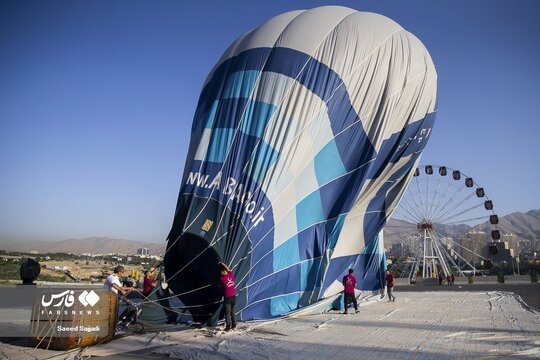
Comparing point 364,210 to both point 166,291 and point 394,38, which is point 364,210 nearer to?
point 394,38

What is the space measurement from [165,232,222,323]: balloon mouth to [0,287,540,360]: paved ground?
1.08 m

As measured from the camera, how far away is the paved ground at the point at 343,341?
19.0 ft

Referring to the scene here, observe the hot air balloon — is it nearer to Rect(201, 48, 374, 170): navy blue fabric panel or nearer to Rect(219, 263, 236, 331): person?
Rect(201, 48, 374, 170): navy blue fabric panel

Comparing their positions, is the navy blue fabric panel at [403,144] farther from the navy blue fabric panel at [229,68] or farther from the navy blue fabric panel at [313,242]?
the navy blue fabric panel at [229,68]

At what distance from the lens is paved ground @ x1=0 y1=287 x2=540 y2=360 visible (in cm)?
579

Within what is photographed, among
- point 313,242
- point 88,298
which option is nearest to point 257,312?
point 313,242

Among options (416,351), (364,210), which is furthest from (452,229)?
(416,351)

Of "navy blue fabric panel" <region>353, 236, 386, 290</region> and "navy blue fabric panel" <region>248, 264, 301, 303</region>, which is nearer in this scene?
"navy blue fabric panel" <region>248, 264, 301, 303</region>

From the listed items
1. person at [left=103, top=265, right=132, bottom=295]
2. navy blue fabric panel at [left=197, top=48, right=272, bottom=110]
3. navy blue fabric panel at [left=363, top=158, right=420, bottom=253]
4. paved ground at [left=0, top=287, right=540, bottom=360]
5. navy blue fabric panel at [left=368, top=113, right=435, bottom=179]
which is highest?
navy blue fabric panel at [left=197, top=48, right=272, bottom=110]

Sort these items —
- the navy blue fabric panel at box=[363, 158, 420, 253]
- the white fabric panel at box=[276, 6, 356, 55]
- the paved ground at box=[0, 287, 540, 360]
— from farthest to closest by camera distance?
the navy blue fabric panel at box=[363, 158, 420, 253], the white fabric panel at box=[276, 6, 356, 55], the paved ground at box=[0, 287, 540, 360]

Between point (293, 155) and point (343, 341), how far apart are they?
12.9ft

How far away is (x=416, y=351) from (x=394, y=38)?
7.95 m

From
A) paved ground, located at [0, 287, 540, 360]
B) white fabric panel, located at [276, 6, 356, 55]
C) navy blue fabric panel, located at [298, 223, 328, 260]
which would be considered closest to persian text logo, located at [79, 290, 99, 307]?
paved ground, located at [0, 287, 540, 360]

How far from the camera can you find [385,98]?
432 inches
